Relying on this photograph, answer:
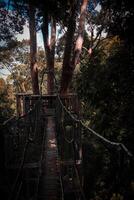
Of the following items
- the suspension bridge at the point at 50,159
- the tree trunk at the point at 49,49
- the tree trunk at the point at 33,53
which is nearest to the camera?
the suspension bridge at the point at 50,159

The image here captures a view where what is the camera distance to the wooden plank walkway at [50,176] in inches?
Result: 282

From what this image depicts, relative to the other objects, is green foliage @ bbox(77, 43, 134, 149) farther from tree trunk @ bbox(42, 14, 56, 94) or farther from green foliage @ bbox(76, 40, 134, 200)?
tree trunk @ bbox(42, 14, 56, 94)

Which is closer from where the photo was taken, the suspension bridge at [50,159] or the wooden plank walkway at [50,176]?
the suspension bridge at [50,159]

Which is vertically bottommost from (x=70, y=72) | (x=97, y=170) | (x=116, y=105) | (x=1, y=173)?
(x=97, y=170)

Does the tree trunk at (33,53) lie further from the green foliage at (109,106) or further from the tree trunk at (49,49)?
the green foliage at (109,106)

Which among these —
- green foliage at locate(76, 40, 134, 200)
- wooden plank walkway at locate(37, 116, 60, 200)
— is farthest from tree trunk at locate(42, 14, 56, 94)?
wooden plank walkway at locate(37, 116, 60, 200)

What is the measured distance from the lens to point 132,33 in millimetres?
6508

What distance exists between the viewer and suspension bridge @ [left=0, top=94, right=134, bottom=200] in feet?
16.0

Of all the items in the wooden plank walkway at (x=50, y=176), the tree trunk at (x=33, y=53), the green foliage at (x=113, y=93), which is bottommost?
the wooden plank walkway at (x=50, y=176)

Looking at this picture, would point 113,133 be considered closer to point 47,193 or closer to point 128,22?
point 47,193

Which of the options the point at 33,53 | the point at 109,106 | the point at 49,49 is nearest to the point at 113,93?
the point at 109,106

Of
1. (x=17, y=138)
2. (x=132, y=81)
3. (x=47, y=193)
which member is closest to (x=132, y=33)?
(x=132, y=81)

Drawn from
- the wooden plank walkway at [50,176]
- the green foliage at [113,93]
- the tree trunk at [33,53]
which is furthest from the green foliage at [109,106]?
the tree trunk at [33,53]

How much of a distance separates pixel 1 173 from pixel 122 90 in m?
3.54
